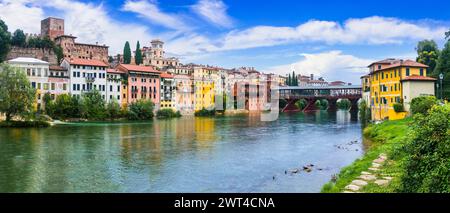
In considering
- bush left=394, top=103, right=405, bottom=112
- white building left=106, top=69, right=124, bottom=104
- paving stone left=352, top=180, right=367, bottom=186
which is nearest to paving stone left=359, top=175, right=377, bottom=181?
paving stone left=352, top=180, right=367, bottom=186

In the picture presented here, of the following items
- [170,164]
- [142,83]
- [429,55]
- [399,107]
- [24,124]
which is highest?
[429,55]

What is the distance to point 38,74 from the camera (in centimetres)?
4375

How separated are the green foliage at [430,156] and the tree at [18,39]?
60.5m

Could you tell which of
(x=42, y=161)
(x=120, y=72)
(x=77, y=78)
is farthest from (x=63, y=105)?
(x=42, y=161)

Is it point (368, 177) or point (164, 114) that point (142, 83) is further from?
point (368, 177)

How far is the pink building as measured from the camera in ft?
170

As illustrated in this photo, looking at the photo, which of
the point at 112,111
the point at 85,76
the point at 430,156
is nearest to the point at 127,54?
the point at 85,76

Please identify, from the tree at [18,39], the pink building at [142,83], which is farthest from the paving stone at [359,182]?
the tree at [18,39]

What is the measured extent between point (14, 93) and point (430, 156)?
3397 cm

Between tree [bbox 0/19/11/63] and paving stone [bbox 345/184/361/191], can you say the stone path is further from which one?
tree [bbox 0/19/11/63]

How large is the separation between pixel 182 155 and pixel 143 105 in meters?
31.6

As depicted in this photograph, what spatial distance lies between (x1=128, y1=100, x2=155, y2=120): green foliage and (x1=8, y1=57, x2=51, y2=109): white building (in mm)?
9412

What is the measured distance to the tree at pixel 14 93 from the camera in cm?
3225

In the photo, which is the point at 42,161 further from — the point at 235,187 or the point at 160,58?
the point at 160,58
